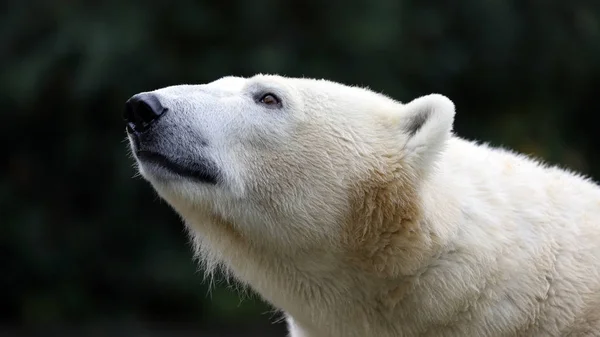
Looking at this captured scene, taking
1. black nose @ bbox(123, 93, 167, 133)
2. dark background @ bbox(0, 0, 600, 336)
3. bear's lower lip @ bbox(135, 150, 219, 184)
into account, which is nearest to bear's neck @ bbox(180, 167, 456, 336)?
bear's lower lip @ bbox(135, 150, 219, 184)

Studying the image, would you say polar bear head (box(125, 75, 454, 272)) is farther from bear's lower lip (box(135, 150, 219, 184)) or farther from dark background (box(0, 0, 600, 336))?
dark background (box(0, 0, 600, 336))

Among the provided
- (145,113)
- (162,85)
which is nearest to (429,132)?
(145,113)

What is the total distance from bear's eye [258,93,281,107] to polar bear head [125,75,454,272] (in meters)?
0.03

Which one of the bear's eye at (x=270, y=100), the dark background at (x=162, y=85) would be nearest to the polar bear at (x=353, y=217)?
the bear's eye at (x=270, y=100)

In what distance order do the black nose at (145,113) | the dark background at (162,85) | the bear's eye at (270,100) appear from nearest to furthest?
the black nose at (145,113) → the bear's eye at (270,100) → the dark background at (162,85)

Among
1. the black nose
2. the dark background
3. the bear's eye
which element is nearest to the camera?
the black nose

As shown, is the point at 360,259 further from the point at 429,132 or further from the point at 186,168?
the point at 186,168

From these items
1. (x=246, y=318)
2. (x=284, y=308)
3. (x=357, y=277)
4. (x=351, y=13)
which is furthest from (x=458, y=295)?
(x=246, y=318)

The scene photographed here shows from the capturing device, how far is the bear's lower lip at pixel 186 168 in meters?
3.15

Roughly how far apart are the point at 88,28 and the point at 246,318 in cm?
290

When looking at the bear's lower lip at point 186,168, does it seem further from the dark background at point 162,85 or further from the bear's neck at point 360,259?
the dark background at point 162,85

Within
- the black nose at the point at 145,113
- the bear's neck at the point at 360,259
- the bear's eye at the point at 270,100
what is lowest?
the bear's neck at the point at 360,259

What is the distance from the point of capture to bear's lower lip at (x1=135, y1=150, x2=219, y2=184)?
3.15 metres

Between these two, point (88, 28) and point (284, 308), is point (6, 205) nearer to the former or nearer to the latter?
point (88, 28)
